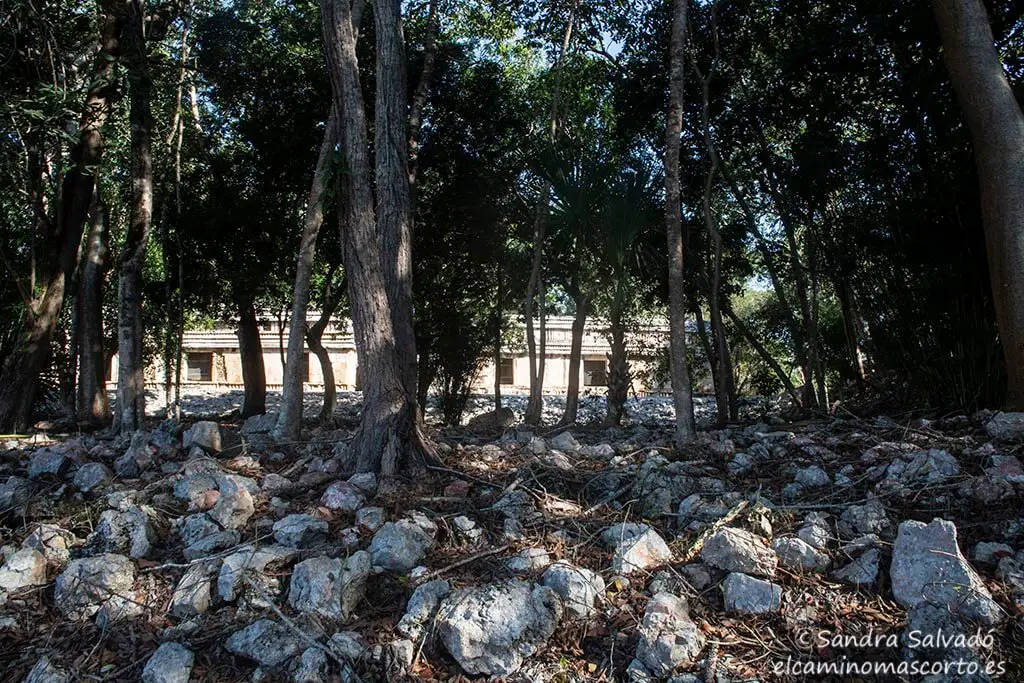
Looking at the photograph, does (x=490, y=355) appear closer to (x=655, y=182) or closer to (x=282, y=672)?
(x=655, y=182)

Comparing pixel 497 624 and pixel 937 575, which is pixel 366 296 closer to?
pixel 497 624

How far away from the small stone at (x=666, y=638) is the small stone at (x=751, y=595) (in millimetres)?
206

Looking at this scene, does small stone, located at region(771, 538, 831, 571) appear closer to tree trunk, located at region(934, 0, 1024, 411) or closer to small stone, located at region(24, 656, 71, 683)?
small stone, located at region(24, 656, 71, 683)

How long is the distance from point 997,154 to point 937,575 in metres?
4.07

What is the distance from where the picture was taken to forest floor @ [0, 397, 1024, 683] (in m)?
3.05

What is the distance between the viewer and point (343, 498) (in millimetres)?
4152

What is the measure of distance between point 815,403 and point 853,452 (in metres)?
4.10

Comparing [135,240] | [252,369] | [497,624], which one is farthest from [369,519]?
[252,369]

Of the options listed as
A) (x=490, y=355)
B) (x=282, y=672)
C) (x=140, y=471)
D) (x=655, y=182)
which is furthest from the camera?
(x=490, y=355)

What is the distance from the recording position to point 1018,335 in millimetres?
5711

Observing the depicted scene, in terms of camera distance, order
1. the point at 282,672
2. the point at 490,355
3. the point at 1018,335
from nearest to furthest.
→ the point at 282,672 → the point at 1018,335 → the point at 490,355

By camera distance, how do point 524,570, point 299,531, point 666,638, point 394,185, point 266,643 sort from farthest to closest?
point 394,185 < point 299,531 < point 524,570 < point 266,643 < point 666,638

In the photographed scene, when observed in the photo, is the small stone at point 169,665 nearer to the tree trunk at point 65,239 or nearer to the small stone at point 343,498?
the small stone at point 343,498

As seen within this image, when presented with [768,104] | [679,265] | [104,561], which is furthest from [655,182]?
[104,561]
